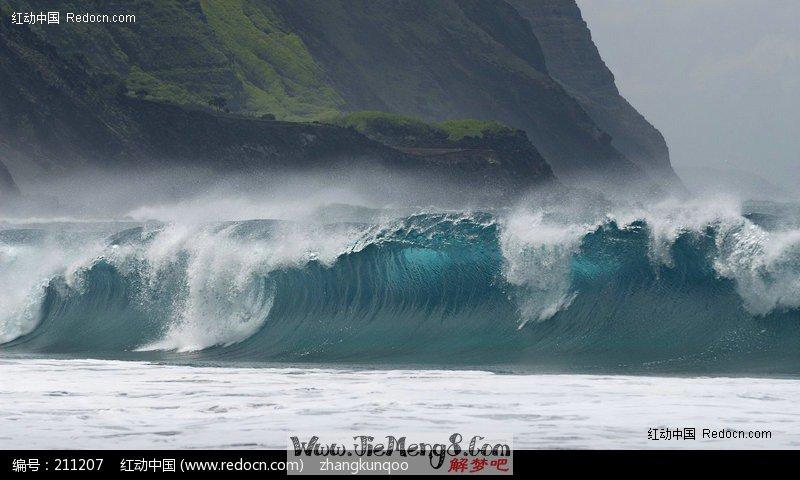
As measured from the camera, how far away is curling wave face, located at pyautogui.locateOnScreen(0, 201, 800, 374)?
1812cm

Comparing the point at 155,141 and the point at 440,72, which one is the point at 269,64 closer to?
the point at 440,72

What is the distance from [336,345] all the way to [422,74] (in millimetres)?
131232

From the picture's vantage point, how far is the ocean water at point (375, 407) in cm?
1091

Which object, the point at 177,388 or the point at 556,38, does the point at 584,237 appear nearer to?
the point at 177,388

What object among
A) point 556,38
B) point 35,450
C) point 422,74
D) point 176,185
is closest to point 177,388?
point 35,450

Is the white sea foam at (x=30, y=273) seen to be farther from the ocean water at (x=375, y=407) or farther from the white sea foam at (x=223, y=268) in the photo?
the ocean water at (x=375, y=407)

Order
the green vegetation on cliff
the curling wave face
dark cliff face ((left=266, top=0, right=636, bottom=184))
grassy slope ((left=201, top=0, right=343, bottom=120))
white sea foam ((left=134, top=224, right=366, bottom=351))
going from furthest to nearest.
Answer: dark cliff face ((left=266, top=0, right=636, bottom=184)), grassy slope ((left=201, top=0, right=343, bottom=120)), the green vegetation on cliff, white sea foam ((left=134, top=224, right=366, bottom=351)), the curling wave face

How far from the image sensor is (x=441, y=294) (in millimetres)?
21078

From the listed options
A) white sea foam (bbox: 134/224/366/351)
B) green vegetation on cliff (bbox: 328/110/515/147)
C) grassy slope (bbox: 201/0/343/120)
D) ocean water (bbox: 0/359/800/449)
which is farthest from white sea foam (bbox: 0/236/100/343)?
grassy slope (bbox: 201/0/343/120)

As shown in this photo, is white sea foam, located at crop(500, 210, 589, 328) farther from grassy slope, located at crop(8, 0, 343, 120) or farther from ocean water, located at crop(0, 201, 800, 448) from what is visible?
grassy slope, located at crop(8, 0, 343, 120)

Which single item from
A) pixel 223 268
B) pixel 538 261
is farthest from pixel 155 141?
pixel 538 261

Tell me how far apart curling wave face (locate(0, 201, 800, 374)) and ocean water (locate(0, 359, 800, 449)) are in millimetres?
2348

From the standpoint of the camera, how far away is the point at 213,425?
11.5 meters

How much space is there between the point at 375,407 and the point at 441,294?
337 inches
